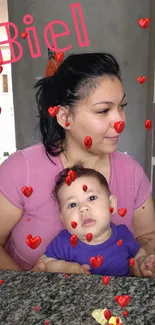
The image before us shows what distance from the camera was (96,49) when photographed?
0.92m

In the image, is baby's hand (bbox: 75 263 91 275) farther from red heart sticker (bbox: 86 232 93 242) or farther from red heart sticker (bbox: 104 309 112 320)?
red heart sticker (bbox: 104 309 112 320)

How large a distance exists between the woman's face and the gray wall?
27 cm

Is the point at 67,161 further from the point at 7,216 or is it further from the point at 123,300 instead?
the point at 123,300

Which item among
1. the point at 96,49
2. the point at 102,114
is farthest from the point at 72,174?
the point at 96,49

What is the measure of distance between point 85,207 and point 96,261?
97mm

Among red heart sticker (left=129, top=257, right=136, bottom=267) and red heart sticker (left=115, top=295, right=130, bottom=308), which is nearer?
red heart sticker (left=115, top=295, right=130, bottom=308)

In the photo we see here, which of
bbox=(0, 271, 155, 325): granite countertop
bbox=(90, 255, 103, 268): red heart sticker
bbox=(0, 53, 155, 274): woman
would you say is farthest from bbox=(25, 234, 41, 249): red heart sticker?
bbox=(0, 271, 155, 325): granite countertop

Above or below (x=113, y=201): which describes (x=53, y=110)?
above

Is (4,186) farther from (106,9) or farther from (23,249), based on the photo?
(106,9)

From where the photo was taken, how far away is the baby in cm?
55

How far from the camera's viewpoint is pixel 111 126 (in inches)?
21.0

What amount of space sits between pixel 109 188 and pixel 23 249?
185 millimetres

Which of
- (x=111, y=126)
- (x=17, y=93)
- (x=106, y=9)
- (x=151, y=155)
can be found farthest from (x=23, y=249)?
(x=106, y=9)

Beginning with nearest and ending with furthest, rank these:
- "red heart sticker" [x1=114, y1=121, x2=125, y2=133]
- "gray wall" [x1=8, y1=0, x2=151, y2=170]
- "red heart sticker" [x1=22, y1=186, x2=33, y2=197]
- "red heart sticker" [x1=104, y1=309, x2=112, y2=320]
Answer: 1. "red heart sticker" [x1=104, y1=309, x2=112, y2=320]
2. "red heart sticker" [x1=114, y1=121, x2=125, y2=133]
3. "red heart sticker" [x1=22, y1=186, x2=33, y2=197]
4. "gray wall" [x1=8, y1=0, x2=151, y2=170]
